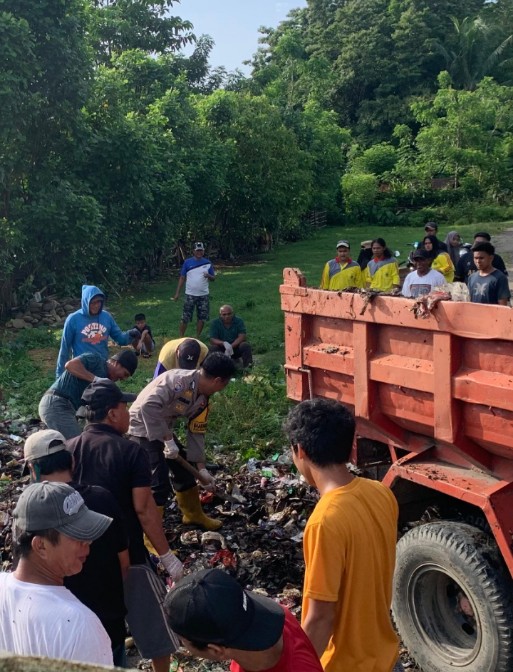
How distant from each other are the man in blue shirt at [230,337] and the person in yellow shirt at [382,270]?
6.53ft

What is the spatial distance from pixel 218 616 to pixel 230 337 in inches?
342

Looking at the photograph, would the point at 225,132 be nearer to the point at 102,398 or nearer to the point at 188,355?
the point at 188,355

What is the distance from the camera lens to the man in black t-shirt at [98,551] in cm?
321

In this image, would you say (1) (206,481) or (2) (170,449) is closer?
(2) (170,449)

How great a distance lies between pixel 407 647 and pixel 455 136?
115ft

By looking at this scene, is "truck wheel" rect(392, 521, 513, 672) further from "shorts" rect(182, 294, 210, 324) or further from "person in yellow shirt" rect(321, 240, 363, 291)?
"shorts" rect(182, 294, 210, 324)

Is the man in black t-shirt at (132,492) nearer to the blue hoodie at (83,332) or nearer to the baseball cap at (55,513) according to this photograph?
the baseball cap at (55,513)

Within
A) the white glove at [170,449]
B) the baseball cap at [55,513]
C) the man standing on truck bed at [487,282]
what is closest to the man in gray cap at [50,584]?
the baseball cap at [55,513]

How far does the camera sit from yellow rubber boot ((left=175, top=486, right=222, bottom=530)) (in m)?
5.88

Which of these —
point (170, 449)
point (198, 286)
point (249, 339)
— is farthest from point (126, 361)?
point (198, 286)

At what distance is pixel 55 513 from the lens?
2459 millimetres

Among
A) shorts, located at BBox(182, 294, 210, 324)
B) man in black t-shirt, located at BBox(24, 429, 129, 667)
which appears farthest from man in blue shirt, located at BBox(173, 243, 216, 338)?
man in black t-shirt, located at BBox(24, 429, 129, 667)

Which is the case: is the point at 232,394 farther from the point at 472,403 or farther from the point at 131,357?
the point at 472,403

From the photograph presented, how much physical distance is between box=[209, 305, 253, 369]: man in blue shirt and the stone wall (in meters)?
5.92
